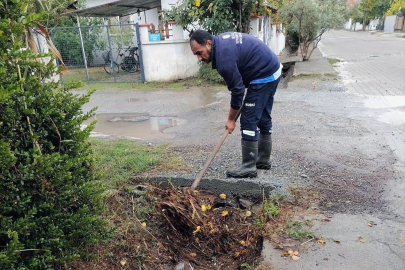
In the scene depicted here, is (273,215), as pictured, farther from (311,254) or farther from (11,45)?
(11,45)

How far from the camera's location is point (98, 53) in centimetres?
1545

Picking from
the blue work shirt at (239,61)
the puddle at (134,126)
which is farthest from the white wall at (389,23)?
the blue work shirt at (239,61)

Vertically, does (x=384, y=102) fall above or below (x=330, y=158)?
below

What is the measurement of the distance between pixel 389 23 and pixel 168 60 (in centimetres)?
4567

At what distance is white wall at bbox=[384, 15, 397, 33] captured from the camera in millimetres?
44812

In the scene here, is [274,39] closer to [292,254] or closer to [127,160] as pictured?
[127,160]

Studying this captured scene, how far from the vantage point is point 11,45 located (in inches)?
70.4

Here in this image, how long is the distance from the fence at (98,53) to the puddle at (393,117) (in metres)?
8.70

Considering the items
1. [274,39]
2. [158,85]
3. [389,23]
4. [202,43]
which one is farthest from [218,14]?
[389,23]

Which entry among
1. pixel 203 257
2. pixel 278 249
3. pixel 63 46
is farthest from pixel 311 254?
pixel 63 46

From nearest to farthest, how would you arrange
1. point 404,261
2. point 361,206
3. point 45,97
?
1. point 45,97
2. point 404,261
3. point 361,206

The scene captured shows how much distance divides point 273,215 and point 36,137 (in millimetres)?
2163

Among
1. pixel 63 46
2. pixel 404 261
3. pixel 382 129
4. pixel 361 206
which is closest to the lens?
pixel 404 261

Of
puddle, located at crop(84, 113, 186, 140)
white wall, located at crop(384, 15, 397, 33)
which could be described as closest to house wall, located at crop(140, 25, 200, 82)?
puddle, located at crop(84, 113, 186, 140)
